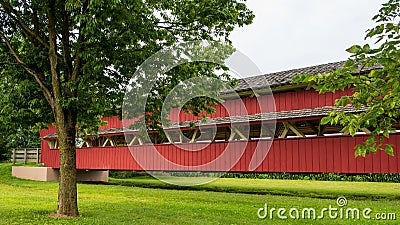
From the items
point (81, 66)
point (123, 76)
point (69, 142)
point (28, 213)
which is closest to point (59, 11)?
point (81, 66)

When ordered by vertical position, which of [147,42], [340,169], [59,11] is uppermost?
[59,11]

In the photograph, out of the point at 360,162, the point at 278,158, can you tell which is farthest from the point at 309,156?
the point at 360,162

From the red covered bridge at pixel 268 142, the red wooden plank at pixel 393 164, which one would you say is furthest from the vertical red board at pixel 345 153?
the red wooden plank at pixel 393 164

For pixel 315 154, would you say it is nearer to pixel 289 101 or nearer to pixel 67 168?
pixel 289 101

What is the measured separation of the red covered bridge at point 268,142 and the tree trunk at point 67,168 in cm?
405

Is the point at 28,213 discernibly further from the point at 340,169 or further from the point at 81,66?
the point at 340,169

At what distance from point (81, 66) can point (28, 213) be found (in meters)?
4.21

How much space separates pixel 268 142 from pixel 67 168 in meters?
9.93

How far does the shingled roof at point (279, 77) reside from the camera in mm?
19003

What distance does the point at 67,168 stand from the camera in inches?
446

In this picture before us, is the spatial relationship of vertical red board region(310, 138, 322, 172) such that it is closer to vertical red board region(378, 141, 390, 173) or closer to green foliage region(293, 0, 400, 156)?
vertical red board region(378, 141, 390, 173)

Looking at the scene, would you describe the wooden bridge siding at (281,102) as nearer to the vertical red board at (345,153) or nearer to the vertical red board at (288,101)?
the vertical red board at (288,101)

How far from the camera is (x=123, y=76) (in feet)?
38.9

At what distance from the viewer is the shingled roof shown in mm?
19003
